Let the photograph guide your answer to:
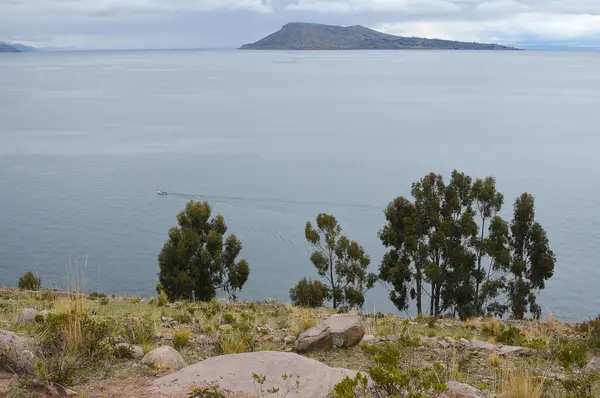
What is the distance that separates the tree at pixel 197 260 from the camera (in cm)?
3734

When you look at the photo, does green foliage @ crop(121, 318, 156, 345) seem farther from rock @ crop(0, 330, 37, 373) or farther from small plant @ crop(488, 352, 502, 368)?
small plant @ crop(488, 352, 502, 368)

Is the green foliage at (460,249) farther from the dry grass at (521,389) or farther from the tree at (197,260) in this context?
the dry grass at (521,389)

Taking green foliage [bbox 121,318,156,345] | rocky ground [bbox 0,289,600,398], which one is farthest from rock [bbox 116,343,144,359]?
green foliage [bbox 121,318,156,345]

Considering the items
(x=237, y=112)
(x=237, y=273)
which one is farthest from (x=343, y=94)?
(x=237, y=273)

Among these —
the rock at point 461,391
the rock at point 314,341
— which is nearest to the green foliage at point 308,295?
the rock at point 314,341

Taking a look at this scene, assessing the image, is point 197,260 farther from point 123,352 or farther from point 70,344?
point 70,344

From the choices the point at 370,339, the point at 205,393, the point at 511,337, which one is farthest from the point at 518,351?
the point at 205,393

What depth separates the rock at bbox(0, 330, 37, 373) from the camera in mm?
7762

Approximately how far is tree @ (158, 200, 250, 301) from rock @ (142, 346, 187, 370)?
27.4 meters

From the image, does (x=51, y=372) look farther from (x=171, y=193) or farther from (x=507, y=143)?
(x=507, y=143)

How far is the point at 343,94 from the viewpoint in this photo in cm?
18050

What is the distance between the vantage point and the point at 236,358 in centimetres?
864

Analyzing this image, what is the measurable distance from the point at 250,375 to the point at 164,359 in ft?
5.43

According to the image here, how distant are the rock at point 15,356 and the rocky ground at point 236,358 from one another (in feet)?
0.05
